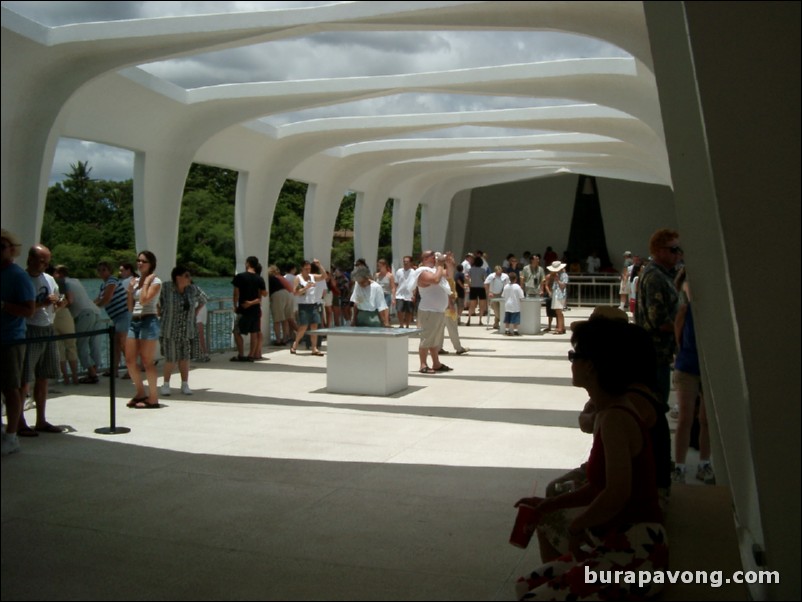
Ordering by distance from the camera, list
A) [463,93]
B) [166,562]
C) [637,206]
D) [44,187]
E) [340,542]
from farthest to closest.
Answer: [637,206]
[463,93]
[44,187]
[340,542]
[166,562]

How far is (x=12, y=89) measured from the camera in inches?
385

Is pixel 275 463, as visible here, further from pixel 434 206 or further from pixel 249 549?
pixel 434 206

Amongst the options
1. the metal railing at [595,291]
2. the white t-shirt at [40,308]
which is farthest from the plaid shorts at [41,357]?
the metal railing at [595,291]

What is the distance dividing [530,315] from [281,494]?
1481cm

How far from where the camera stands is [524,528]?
327 cm

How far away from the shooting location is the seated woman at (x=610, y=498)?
3.05 meters

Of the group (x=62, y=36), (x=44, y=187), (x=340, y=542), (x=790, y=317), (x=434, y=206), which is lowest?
(x=340, y=542)

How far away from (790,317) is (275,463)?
464 centimetres

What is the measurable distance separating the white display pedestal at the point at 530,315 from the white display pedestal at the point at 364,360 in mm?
9487

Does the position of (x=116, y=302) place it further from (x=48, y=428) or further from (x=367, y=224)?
(x=367, y=224)

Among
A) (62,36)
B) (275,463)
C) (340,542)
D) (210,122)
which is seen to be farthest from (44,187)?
(340,542)

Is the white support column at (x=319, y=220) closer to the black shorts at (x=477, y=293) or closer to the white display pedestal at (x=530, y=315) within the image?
the black shorts at (x=477, y=293)

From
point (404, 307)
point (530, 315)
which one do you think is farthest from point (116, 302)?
point (530, 315)

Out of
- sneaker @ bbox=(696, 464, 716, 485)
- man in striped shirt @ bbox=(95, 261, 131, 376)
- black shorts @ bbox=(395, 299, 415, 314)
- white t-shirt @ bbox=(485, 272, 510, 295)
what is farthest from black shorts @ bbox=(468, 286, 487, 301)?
sneaker @ bbox=(696, 464, 716, 485)
